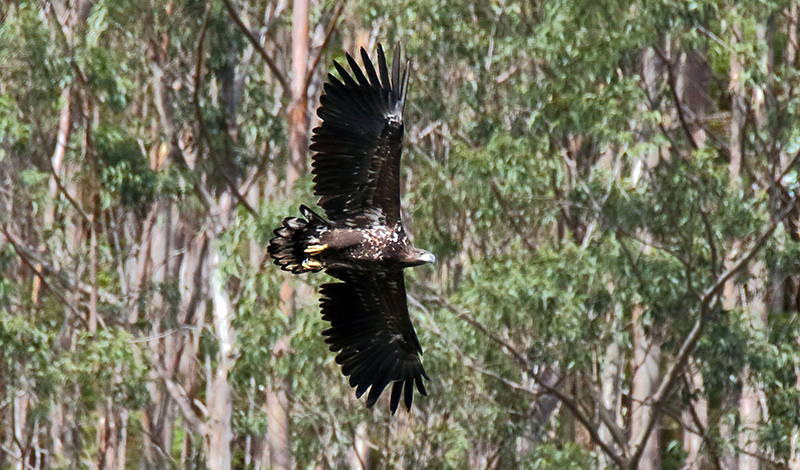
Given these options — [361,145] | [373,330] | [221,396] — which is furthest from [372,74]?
[221,396]

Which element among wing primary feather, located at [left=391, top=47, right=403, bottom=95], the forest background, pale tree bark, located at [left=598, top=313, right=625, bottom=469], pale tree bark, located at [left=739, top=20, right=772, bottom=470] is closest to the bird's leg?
wing primary feather, located at [left=391, top=47, right=403, bottom=95]

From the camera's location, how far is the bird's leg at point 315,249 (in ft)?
28.8

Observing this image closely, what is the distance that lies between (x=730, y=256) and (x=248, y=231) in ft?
17.0

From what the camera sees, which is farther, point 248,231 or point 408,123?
point 408,123

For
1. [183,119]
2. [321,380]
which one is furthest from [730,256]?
[183,119]

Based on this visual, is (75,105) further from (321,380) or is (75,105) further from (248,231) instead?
(321,380)

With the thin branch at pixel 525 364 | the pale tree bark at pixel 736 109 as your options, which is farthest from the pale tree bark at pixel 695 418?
the pale tree bark at pixel 736 109

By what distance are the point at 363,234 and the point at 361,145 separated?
1.95ft

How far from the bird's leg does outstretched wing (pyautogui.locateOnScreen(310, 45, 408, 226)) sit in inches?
9.3

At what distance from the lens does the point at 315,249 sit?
8805mm

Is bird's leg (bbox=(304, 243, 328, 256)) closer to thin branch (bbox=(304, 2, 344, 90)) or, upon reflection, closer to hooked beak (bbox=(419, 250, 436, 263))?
hooked beak (bbox=(419, 250, 436, 263))

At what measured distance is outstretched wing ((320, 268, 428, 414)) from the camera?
905 cm

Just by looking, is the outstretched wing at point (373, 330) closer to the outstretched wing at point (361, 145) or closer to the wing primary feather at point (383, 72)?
the outstretched wing at point (361, 145)

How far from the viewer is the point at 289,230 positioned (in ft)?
29.0
